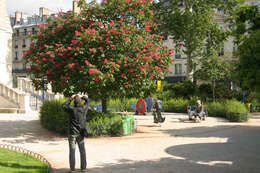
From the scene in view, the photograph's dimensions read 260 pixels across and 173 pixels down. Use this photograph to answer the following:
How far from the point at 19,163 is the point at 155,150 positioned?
4051mm

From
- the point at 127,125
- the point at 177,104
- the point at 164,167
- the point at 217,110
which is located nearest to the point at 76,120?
the point at 164,167

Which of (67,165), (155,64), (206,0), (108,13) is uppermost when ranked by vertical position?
(206,0)

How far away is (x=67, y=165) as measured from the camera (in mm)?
7477

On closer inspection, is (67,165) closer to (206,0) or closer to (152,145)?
(152,145)

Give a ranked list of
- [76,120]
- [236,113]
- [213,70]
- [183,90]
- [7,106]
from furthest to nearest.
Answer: [183,90] < [213,70] < [7,106] < [236,113] < [76,120]

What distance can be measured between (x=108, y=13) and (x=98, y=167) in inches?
284

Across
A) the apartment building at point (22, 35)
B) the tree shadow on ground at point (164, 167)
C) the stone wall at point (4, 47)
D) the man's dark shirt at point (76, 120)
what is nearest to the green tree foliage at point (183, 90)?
the stone wall at point (4, 47)

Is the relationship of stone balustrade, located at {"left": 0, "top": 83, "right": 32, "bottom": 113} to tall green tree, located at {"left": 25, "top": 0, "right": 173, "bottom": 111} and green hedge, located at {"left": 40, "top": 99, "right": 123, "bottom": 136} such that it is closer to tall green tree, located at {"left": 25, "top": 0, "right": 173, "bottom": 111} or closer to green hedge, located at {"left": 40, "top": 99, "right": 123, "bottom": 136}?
green hedge, located at {"left": 40, "top": 99, "right": 123, "bottom": 136}

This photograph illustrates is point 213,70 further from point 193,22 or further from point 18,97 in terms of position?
point 18,97

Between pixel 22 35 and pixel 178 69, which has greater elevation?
pixel 22 35

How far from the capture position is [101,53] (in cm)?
1107

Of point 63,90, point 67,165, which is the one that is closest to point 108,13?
point 63,90

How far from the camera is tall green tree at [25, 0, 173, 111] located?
10.7 metres

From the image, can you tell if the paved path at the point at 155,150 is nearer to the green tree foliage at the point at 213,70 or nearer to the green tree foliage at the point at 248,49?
the green tree foliage at the point at 248,49
